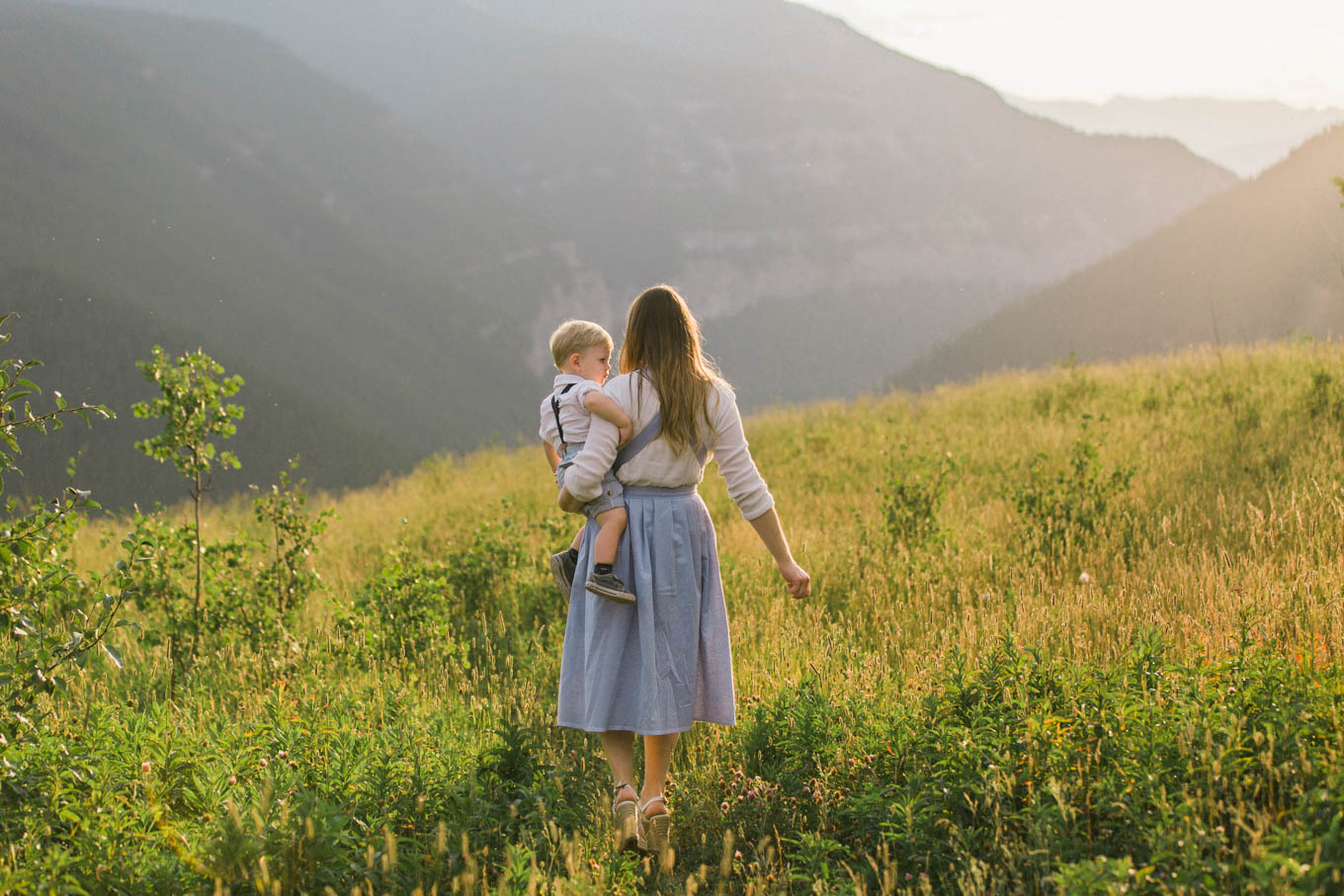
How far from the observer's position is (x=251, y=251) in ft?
175

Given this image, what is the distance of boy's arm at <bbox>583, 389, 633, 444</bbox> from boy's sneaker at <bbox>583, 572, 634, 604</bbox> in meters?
0.60

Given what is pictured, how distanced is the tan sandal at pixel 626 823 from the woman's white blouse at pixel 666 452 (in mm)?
1181

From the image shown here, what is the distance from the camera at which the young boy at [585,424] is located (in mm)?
3379

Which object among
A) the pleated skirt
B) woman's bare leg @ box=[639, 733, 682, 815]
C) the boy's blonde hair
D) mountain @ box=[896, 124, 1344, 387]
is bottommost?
woman's bare leg @ box=[639, 733, 682, 815]

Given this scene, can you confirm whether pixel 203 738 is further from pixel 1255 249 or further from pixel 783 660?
pixel 1255 249

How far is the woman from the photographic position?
3416 millimetres

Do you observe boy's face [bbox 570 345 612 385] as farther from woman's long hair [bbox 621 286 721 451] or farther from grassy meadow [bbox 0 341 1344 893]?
grassy meadow [bbox 0 341 1344 893]

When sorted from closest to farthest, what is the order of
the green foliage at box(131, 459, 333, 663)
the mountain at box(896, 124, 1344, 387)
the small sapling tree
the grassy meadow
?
the grassy meadow < the small sapling tree < the green foliage at box(131, 459, 333, 663) < the mountain at box(896, 124, 1344, 387)

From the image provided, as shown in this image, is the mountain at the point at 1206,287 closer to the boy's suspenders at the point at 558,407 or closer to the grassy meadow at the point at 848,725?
the grassy meadow at the point at 848,725

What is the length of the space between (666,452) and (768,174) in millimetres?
76727

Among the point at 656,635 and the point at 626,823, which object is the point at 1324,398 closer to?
the point at 656,635

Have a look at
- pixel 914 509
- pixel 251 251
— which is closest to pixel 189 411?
pixel 914 509

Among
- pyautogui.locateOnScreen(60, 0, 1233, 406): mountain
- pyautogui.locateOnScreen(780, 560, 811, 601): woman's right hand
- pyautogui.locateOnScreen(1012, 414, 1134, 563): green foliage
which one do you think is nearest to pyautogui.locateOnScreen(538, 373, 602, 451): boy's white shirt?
pyautogui.locateOnScreen(780, 560, 811, 601): woman's right hand

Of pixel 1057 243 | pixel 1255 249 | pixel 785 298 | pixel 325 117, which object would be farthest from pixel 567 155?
pixel 1255 249
